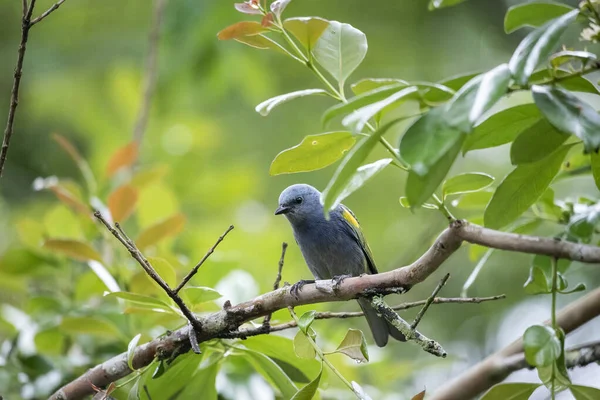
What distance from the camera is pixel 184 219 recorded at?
2988 millimetres

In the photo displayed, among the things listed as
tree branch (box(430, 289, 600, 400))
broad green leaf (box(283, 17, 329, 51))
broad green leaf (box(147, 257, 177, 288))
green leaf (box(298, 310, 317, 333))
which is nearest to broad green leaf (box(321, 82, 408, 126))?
broad green leaf (box(283, 17, 329, 51))

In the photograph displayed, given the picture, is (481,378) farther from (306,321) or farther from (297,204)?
(297,204)

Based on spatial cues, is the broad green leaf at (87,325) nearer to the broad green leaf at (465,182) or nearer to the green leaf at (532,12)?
the broad green leaf at (465,182)

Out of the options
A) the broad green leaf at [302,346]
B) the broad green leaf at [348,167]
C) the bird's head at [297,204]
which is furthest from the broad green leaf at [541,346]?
the bird's head at [297,204]

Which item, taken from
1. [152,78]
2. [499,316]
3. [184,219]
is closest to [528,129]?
[184,219]

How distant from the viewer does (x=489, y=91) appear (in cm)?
118

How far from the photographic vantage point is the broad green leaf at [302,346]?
190cm

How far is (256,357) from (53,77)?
14.7 feet

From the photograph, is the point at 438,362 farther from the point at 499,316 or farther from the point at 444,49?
the point at 444,49

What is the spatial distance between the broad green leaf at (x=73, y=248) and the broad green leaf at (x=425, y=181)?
1815 mm

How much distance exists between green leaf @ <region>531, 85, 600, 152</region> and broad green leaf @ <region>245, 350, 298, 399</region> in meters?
1.33

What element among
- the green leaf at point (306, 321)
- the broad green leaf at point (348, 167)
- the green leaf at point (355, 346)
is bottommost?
the green leaf at point (355, 346)

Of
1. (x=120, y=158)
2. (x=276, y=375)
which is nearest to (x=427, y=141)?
(x=276, y=375)

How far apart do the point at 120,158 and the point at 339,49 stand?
217cm
